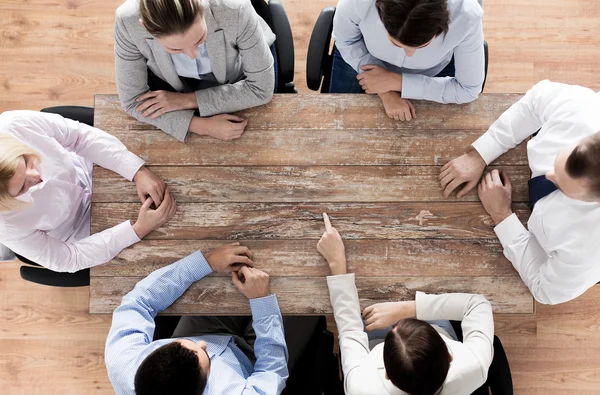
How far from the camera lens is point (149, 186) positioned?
1.83 meters

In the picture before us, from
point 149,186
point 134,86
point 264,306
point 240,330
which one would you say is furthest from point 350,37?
point 240,330

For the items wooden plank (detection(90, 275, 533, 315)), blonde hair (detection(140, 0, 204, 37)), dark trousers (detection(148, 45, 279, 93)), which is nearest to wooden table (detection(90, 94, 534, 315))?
wooden plank (detection(90, 275, 533, 315))

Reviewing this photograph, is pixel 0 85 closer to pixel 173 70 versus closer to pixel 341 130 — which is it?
pixel 173 70

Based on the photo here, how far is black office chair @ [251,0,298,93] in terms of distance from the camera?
209 cm

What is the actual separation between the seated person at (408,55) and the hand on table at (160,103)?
0.61 m

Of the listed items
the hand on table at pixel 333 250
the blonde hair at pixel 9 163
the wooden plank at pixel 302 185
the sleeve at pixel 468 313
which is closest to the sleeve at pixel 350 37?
the wooden plank at pixel 302 185

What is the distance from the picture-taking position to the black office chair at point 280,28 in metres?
2.09

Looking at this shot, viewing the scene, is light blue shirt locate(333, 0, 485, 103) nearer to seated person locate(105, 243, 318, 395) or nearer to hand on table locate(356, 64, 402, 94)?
hand on table locate(356, 64, 402, 94)

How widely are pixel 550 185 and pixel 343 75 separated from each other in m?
0.95

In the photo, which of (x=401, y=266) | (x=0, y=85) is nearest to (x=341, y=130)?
(x=401, y=266)

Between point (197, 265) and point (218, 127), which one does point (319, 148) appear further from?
point (197, 265)

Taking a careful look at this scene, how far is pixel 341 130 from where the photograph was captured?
1894 millimetres

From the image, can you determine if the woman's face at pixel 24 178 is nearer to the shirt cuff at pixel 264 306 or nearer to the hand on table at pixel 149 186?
the hand on table at pixel 149 186

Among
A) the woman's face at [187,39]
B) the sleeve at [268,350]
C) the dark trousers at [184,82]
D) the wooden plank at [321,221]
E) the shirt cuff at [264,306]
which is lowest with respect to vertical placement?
the sleeve at [268,350]
